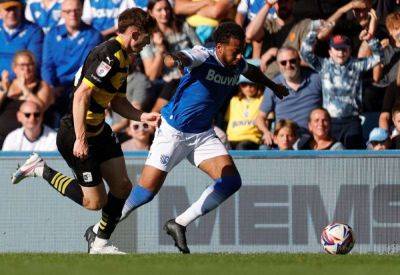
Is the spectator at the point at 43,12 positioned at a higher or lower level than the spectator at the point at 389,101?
lower

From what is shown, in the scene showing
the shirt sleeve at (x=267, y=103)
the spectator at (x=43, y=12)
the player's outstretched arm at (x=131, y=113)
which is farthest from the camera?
the spectator at (x=43, y=12)

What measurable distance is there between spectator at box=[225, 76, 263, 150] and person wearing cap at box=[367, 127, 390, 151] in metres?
1.57

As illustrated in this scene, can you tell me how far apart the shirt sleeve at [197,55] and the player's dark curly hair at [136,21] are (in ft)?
1.39

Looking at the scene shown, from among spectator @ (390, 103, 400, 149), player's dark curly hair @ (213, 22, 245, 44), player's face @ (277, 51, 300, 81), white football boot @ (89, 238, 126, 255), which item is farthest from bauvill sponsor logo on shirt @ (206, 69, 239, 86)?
spectator @ (390, 103, 400, 149)

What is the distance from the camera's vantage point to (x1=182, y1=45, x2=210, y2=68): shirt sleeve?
10.6m

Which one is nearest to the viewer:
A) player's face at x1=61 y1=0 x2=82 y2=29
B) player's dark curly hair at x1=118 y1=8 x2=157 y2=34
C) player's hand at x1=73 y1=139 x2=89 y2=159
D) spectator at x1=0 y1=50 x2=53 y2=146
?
player's hand at x1=73 y1=139 x2=89 y2=159

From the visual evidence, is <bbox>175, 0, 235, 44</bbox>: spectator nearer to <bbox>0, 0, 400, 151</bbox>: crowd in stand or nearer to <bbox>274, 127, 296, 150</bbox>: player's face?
<bbox>0, 0, 400, 151</bbox>: crowd in stand

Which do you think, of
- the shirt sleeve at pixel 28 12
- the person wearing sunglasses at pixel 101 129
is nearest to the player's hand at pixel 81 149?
the person wearing sunglasses at pixel 101 129

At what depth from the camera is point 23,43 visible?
15.6m

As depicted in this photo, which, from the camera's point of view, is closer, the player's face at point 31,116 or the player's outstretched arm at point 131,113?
the player's outstretched arm at point 131,113

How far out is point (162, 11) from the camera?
1467cm

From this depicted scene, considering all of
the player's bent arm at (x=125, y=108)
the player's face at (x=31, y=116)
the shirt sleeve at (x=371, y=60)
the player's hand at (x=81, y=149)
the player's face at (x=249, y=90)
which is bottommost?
the player's face at (x=31, y=116)

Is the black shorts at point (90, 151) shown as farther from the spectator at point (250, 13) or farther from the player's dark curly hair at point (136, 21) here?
the spectator at point (250, 13)

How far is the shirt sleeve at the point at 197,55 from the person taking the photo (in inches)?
419
